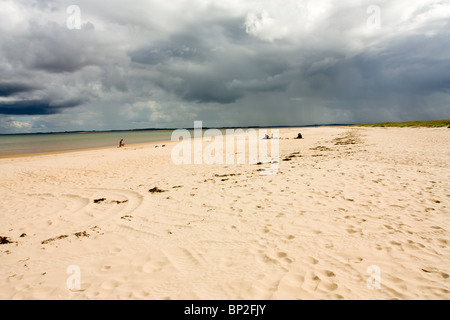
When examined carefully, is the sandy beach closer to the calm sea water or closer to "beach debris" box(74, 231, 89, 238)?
"beach debris" box(74, 231, 89, 238)

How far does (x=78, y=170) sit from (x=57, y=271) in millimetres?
13281

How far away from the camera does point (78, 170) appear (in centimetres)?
1574

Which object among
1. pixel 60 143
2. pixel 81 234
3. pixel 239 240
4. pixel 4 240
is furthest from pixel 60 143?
pixel 239 240

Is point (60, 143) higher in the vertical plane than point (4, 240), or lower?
higher

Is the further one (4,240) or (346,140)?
(346,140)

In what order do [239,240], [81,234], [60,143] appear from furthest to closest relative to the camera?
[60,143] → [81,234] → [239,240]

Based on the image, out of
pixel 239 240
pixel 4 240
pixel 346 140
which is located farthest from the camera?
pixel 346 140

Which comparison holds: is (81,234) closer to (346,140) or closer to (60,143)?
(346,140)

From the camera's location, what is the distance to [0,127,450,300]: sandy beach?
12.2 ft

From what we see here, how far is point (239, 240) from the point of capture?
5.17m

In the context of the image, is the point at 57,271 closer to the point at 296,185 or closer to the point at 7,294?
the point at 7,294

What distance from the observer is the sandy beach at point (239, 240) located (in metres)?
3.73
